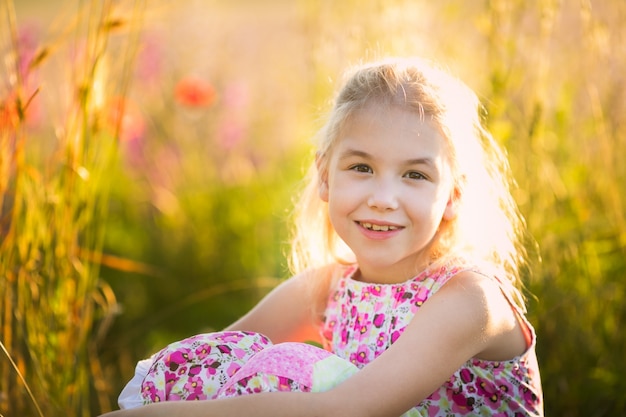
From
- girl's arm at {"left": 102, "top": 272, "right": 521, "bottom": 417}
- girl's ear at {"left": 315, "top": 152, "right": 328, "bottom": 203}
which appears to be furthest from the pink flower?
girl's arm at {"left": 102, "top": 272, "right": 521, "bottom": 417}

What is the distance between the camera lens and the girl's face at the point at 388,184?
6.05ft

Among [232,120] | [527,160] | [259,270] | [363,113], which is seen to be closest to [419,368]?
[363,113]

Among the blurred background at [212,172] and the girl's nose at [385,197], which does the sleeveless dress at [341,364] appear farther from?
the blurred background at [212,172]

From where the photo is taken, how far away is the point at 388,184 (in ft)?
6.04

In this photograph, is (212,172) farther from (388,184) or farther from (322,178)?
(388,184)

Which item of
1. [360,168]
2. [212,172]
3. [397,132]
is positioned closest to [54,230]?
[360,168]

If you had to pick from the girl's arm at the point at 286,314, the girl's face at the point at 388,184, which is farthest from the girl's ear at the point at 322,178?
the girl's arm at the point at 286,314

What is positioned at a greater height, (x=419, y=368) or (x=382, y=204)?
(x=382, y=204)

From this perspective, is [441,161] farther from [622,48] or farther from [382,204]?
[622,48]

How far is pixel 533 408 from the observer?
1933 mm

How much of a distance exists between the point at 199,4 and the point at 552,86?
6.48 feet

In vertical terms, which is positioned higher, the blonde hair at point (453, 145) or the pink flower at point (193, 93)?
the pink flower at point (193, 93)

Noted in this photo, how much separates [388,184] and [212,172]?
8.70 ft

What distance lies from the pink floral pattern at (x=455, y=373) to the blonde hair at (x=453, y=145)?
0.35 ft
